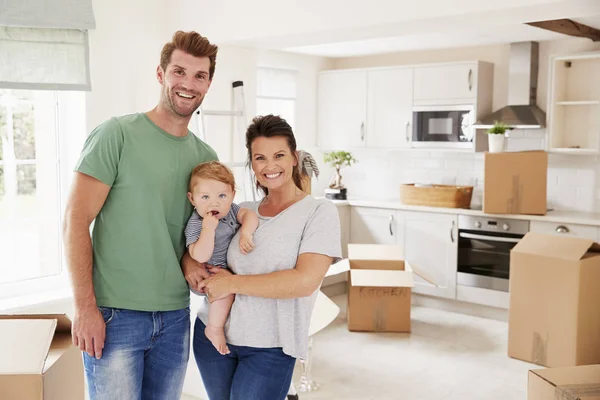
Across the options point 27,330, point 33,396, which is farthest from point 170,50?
point 33,396

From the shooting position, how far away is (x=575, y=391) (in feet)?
5.40

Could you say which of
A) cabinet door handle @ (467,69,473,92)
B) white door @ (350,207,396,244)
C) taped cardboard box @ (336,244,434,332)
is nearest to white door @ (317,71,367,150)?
white door @ (350,207,396,244)

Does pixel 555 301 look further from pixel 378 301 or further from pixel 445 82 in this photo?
pixel 445 82

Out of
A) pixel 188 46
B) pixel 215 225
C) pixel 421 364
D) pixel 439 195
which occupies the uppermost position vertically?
pixel 188 46

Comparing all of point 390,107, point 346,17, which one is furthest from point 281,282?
point 390,107

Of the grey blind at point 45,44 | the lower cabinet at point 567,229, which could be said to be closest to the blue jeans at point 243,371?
the grey blind at point 45,44

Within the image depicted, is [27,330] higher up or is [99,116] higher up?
[99,116]

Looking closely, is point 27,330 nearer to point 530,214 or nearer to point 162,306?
point 162,306

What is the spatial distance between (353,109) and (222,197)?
4.47 meters

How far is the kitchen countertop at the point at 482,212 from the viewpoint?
4934mm

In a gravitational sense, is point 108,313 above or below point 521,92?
below

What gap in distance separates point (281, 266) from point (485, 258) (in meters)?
3.83

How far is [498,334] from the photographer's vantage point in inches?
200

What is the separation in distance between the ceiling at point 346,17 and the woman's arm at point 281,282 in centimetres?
136
